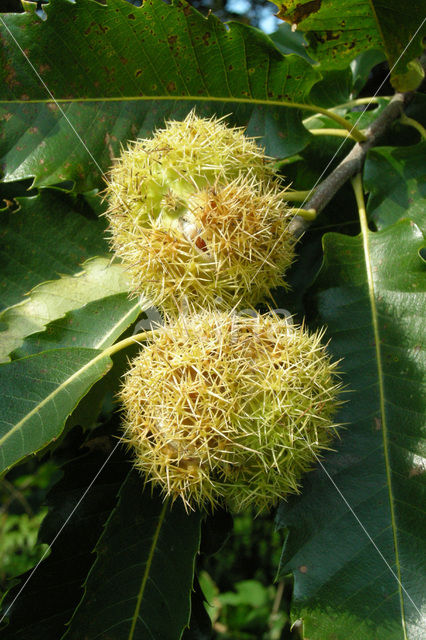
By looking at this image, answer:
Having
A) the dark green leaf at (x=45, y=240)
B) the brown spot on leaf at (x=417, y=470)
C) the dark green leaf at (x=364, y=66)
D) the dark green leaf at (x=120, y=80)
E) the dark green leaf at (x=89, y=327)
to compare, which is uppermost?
the dark green leaf at (x=120, y=80)

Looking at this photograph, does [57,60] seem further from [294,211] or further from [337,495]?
[337,495]

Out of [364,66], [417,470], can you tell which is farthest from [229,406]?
[364,66]

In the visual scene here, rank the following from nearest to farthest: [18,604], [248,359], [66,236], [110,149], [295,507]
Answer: [248,359], [295,507], [18,604], [110,149], [66,236]

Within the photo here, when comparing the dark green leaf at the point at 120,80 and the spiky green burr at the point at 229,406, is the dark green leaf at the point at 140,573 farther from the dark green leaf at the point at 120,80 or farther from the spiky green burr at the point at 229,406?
the dark green leaf at the point at 120,80

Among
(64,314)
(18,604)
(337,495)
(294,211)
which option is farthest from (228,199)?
(18,604)

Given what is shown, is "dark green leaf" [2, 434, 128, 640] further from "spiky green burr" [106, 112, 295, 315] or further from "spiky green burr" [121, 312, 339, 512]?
"spiky green burr" [106, 112, 295, 315]

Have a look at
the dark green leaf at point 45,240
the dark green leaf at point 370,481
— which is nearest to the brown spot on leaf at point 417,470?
the dark green leaf at point 370,481

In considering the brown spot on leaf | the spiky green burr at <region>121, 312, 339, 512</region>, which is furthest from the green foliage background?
the spiky green burr at <region>121, 312, 339, 512</region>
